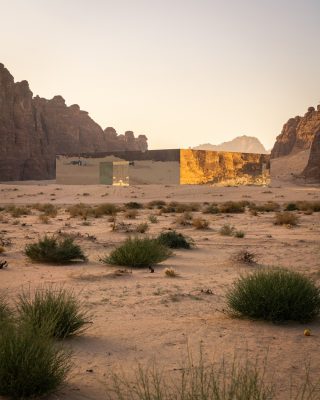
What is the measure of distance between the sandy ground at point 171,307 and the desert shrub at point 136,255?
0.86 feet

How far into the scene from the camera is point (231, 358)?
4.30 metres

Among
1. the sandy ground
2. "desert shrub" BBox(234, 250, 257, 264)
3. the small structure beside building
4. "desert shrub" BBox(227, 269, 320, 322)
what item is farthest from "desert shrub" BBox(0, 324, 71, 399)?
the small structure beside building

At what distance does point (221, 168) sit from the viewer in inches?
1667

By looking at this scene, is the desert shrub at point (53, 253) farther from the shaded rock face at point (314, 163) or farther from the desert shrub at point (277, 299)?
the shaded rock face at point (314, 163)

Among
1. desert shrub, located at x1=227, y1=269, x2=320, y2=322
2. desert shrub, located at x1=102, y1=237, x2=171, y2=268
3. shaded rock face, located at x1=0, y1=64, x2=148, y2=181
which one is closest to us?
desert shrub, located at x1=227, y1=269, x2=320, y2=322

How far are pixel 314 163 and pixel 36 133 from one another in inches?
1971

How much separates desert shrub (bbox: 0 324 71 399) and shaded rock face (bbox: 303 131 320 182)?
249 ft

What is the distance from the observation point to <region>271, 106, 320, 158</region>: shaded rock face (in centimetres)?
11750

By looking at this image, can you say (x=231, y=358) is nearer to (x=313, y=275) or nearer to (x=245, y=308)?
(x=245, y=308)

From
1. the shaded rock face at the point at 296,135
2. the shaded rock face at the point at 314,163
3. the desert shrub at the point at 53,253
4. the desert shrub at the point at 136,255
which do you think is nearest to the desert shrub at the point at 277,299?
Result: the desert shrub at the point at 136,255

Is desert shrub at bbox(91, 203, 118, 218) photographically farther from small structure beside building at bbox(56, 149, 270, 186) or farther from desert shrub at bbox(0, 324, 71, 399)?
desert shrub at bbox(0, 324, 71, 399)

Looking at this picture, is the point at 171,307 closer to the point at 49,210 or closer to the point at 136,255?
the point at 136,255

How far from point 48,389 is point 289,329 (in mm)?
2840

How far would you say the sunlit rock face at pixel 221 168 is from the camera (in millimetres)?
40906
